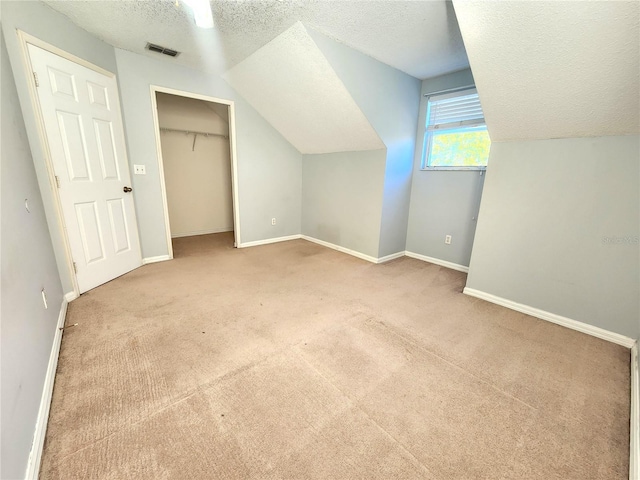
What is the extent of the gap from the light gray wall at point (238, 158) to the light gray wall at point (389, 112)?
1696 millimetres

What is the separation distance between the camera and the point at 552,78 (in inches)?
65.7

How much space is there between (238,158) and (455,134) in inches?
113

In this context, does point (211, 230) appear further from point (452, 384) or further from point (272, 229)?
point (452, 384)

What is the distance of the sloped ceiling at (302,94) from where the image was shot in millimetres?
2534

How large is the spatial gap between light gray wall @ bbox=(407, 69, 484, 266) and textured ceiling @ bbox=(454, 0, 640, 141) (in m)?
1.13

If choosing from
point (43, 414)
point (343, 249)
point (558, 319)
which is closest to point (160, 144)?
point (343, 249)

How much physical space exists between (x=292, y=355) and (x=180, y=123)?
430 centimetres

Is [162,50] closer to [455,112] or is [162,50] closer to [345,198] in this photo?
[345,198]

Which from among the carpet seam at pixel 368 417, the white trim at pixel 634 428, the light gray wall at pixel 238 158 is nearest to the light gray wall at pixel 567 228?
the white trim at pixel 634 428

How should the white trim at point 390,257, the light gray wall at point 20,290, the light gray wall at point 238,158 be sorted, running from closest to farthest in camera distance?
the light gray wall at point 20,290 < the light gray wall at point 238,158 < the white trim at point 390,257

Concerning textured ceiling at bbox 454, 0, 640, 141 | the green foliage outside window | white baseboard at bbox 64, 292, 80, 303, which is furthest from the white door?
the green foliage outside window

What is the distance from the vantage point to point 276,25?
228 centimetres

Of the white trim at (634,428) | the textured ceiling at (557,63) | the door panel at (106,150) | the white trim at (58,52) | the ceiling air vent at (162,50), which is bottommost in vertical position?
the white trim at (634,428)

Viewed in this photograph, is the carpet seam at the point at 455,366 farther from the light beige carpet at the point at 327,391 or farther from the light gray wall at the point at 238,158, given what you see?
the light gray wall at the point at 238,158
